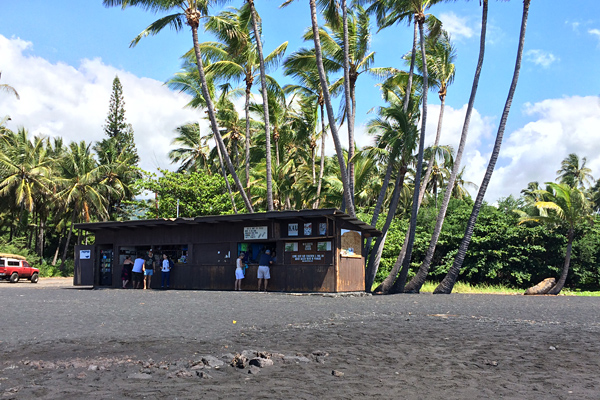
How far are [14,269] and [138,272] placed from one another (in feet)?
42.9

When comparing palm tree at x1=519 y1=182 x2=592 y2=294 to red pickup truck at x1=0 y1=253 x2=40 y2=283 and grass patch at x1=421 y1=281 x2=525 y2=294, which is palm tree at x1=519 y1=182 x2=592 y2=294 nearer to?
grass patch at x1=421 y1=281 x2=525 y2=294

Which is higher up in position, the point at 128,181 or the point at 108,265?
the point at 128,181

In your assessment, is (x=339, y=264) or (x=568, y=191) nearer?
(x=339, y=264)

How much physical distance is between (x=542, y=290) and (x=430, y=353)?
17477mm

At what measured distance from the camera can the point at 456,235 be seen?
27.8m

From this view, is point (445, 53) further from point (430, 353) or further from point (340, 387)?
point (340, 387)

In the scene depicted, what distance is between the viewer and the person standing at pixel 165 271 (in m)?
21.6

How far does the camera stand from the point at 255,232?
20.1 m

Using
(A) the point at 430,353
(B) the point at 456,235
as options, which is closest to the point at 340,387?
(A) the point at 430,353

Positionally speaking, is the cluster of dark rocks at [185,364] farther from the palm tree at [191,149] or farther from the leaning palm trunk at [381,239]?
the palm tree at [191,149]

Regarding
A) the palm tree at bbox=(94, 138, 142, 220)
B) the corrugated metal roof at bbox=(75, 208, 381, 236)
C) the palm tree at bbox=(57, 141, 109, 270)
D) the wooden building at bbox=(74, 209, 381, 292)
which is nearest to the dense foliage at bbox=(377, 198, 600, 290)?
the corrugated metal roof at bbox=(75, 208, 381, 236)

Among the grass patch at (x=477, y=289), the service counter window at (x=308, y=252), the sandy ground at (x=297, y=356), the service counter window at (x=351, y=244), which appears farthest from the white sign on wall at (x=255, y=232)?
the sandy ground at (x=297, y=356)

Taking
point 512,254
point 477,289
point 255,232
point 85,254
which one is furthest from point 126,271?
point 512,254

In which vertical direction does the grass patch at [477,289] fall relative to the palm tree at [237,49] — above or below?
below
